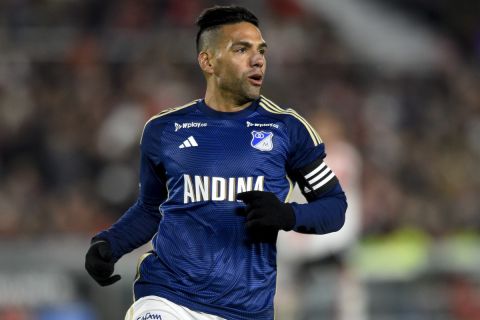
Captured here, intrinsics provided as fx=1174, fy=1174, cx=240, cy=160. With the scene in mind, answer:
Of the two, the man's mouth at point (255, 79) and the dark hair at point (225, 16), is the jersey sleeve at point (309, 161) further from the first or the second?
the dark hair at point (225, 16)

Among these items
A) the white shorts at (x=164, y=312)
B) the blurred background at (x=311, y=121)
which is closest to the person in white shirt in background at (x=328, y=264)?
the blurred background at (x=311, y=121)

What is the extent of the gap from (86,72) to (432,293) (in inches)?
180

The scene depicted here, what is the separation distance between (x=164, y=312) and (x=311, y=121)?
308 inches

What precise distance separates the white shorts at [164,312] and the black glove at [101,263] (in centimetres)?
20

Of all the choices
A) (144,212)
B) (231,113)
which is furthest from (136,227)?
(231,113)

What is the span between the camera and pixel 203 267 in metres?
4.88

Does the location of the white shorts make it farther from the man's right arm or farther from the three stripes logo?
the three stripes logo

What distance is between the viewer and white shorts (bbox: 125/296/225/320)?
15.9 ft

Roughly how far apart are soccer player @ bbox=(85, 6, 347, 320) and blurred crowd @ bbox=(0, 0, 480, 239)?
6.33m

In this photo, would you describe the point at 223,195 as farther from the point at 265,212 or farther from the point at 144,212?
the point at 144,212

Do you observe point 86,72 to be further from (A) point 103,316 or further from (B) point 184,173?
(B) point 184,173

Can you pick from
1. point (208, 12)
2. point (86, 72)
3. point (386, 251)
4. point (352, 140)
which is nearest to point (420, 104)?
point (352, 140)

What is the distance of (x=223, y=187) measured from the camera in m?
4.89

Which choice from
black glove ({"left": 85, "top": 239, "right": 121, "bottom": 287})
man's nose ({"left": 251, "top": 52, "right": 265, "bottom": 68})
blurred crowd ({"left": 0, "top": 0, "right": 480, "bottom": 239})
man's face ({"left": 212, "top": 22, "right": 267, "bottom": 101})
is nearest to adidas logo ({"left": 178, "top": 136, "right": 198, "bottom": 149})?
man's face ({"left": 212, "top": 22, "right": 267, "bottom": 101})
